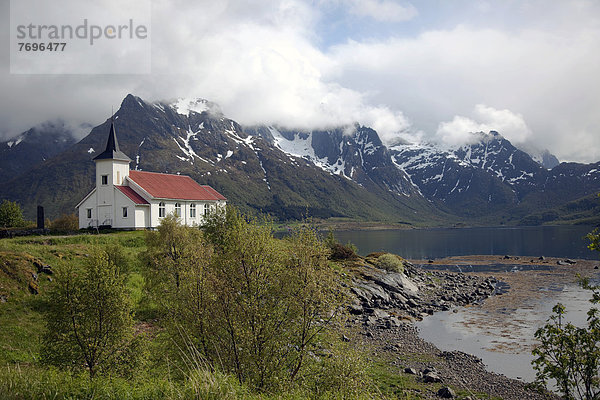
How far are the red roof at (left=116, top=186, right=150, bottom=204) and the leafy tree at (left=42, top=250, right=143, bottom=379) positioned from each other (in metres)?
49.1

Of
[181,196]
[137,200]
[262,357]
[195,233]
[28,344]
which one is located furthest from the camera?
[181,196]

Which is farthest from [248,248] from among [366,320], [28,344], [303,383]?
[366,320]

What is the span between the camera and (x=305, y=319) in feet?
54.1

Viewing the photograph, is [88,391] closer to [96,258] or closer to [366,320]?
[96,258]

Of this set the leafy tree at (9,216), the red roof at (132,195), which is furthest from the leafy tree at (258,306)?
the leafy tree at (9,216)

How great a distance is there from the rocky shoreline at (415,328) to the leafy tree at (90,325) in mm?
15078

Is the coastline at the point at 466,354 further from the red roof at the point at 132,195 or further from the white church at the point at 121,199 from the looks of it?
the red roof at the point at 132,195

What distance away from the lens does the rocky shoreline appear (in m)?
24.6

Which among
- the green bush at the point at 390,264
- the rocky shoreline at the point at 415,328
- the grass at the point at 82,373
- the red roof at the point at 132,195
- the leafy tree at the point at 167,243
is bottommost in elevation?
the rocky shoreline at the point at 415,328

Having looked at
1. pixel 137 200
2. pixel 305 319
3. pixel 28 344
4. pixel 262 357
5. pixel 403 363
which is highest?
pixel 137 200

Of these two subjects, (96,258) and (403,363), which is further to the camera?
(403,363)

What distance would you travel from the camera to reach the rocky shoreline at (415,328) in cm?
2456

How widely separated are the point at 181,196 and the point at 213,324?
6025 cm

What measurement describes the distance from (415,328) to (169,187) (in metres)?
51.6
